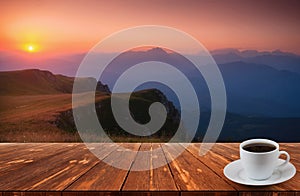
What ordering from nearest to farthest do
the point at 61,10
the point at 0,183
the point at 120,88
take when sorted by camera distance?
1. the point at 0,183
2. the point at 120,88
3. the point at 61,10

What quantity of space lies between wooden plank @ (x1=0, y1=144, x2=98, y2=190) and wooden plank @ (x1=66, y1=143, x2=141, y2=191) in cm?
4

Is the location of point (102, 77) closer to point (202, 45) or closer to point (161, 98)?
point (161, 98)

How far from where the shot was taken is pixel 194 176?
808 millimetres

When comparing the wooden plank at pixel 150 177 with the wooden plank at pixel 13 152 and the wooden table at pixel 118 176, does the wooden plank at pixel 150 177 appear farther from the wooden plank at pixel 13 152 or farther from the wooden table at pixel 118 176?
the wooden plank at pixel 13 152

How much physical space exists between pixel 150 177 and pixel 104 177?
0.39 feet

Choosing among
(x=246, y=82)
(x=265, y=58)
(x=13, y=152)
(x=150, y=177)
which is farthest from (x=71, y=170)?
(x=265, y=58)

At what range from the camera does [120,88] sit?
3.87m

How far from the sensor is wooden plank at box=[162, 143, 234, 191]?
71 cm

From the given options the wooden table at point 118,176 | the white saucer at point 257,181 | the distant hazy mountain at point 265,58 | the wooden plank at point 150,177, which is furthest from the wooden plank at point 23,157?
the distant hazy mountain at point 265,58

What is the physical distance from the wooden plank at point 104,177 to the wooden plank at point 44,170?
41mm

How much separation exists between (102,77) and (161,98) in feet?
2.86

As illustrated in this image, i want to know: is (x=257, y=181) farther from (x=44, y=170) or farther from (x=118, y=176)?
(x=44, y=170)

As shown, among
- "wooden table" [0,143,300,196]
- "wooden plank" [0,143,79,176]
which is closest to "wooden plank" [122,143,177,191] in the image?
"wooden table" [0,143,300,196]

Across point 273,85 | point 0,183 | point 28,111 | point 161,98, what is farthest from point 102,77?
point 0,183
